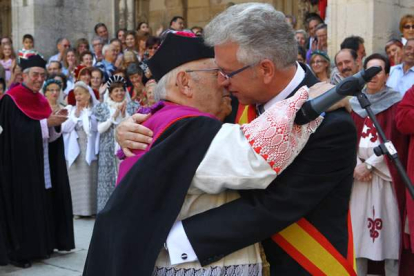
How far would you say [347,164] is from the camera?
2.12 m

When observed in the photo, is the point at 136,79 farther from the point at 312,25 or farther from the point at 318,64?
the point at 318,64

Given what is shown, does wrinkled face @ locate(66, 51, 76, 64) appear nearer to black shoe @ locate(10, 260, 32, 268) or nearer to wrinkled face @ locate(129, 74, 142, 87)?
wrinkled face @ locate(129, 74, 142, 87)

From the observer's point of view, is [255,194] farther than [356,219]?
No

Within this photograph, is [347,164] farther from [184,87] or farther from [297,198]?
[184,87]

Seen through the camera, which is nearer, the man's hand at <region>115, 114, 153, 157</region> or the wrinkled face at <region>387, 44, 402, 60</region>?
the man's hand at <region>115, 114, 153, 157</region>

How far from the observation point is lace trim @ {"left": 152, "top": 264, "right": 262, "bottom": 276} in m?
2.11

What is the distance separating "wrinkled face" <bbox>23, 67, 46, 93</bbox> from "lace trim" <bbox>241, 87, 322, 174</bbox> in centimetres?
516

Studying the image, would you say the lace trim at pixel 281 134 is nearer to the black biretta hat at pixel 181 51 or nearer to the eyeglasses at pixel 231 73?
the eyeglasses at pixel 231 73

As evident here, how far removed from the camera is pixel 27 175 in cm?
650

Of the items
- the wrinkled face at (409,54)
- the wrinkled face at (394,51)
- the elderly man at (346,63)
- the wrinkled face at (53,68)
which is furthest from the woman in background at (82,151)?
the wrinkled face at (409,54)

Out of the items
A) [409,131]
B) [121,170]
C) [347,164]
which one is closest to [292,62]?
[347,164]

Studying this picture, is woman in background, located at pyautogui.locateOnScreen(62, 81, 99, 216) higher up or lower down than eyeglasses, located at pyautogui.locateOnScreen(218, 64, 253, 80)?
lower down

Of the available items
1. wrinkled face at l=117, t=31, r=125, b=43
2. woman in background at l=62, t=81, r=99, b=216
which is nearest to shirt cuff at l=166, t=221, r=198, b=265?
woman in background at l=62, t=81, r=99, b=216

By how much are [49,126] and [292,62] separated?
4895mm
